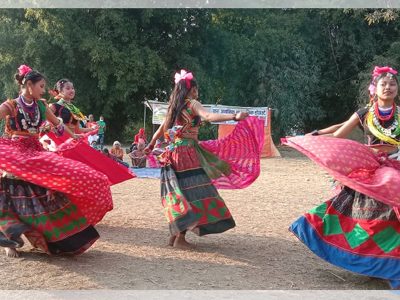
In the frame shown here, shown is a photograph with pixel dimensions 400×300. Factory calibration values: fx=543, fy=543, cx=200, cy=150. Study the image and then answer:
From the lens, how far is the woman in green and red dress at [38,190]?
4570 mm

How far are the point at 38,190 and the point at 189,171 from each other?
1.47 meters

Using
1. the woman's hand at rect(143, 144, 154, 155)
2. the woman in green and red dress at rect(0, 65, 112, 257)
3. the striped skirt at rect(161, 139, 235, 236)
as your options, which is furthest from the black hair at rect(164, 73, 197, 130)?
the woman in green and red dress at rect(0, 65, 112, 257)

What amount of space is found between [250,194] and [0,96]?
20.9 metres

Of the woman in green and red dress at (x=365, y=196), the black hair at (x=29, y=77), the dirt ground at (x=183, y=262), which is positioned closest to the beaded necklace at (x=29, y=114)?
the black hair at (x=29, y=77)

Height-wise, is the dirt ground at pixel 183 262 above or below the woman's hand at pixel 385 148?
below

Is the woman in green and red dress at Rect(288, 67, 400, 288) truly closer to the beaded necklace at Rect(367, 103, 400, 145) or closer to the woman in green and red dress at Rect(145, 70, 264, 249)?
the beaded necklace at Rect(367, 103, 400, 145)

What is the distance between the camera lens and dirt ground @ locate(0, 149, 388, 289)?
4.26m

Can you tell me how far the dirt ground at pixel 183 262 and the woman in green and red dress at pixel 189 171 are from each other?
0.28m

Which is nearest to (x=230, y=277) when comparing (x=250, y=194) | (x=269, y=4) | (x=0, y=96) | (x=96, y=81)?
(x=250, y=194)

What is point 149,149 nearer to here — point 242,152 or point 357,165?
point 242,152

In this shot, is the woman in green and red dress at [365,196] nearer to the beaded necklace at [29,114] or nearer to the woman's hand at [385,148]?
the woman's hand at [385,148]

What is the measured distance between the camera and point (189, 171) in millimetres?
5426

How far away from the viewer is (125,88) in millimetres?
22531

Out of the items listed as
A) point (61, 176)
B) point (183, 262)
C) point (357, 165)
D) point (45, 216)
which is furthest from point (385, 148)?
point (45, 216)
